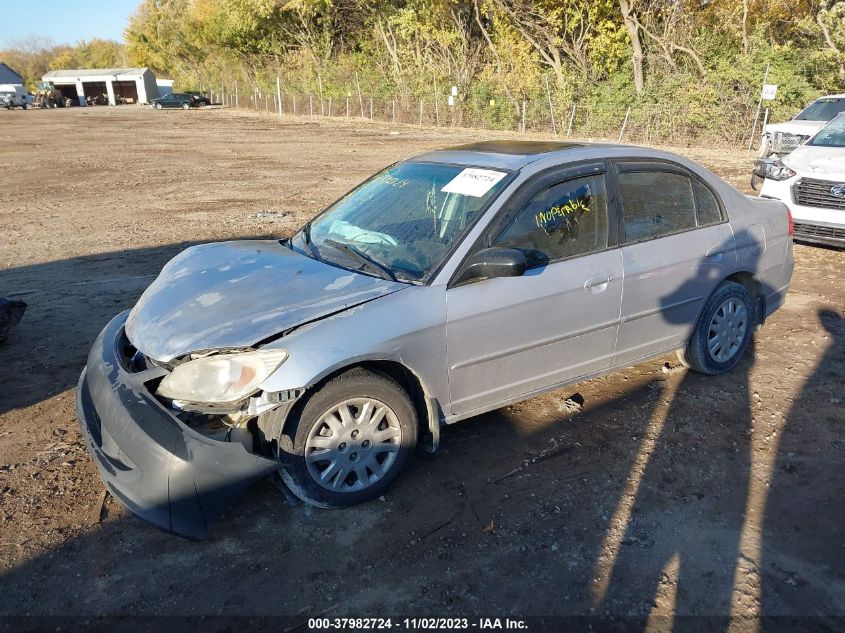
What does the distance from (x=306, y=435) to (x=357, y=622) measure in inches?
33.4

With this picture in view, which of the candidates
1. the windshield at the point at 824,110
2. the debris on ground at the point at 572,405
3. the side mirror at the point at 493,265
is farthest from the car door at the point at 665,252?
the windshield at the point at 824,110

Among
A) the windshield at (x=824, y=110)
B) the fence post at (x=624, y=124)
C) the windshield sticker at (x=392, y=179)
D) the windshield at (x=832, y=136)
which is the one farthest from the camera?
the fence post at (x=624, y=124)

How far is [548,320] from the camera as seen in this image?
3637 millimetres

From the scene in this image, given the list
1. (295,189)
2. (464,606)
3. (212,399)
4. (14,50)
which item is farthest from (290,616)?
(14,50)

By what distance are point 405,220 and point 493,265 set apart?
0.75 metres

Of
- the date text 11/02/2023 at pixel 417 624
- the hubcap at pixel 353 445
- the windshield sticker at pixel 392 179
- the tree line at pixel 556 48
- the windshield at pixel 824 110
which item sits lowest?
the date text 11/02/2023 at pixel 417 624

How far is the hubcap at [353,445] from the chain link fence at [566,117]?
22772 mm

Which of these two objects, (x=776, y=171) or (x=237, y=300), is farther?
(x=776, y=171)

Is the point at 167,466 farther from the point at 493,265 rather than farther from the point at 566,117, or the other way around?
the point at 566,117

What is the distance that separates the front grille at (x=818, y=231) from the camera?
7898mm

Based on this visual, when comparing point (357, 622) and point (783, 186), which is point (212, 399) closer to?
point (357, 622)

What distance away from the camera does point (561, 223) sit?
12.3ft

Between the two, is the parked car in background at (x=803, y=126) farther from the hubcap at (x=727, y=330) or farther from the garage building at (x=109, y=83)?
the garage building at (x=109, y=83)

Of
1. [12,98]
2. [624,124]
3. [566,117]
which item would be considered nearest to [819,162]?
[624,124]
